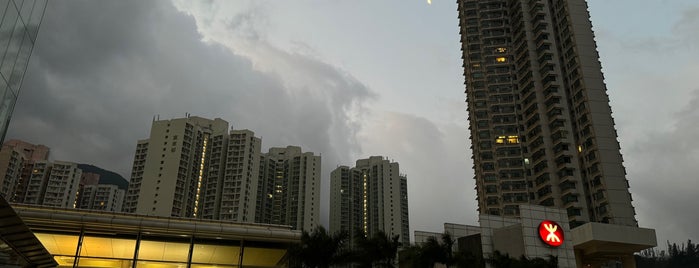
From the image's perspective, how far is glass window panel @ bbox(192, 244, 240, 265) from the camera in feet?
112

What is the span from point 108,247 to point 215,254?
22.2ft

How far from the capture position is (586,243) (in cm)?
5556

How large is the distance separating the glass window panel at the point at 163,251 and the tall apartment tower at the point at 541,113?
7665 cm

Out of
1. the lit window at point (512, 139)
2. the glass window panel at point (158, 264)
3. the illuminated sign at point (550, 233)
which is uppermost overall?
the lit window at point (512, 139)

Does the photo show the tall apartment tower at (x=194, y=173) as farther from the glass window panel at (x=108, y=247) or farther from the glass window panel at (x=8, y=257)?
the glass window panel at (x=8, y=257)

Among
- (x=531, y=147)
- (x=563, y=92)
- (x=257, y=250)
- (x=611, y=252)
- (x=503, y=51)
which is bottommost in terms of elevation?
(x=257, y=250)

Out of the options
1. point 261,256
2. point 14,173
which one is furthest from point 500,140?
point 14,173

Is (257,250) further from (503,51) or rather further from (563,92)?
(503,51)

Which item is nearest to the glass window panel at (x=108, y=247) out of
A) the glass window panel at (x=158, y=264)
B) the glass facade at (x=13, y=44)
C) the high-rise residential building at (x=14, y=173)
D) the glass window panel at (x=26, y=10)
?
the glass window panel at (x=158, y=264)

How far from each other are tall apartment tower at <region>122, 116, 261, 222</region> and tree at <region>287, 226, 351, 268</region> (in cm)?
11040

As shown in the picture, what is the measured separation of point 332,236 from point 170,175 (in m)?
115

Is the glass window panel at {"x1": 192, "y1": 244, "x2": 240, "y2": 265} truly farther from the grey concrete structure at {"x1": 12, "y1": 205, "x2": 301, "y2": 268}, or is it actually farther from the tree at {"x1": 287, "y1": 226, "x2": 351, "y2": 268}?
the tree at {"x1": 287, "y1": 226, "x2": 351, "y2": 268}

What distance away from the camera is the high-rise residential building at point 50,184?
593 ft

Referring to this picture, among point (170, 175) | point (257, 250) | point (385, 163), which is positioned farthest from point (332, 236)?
point (385, 163)
